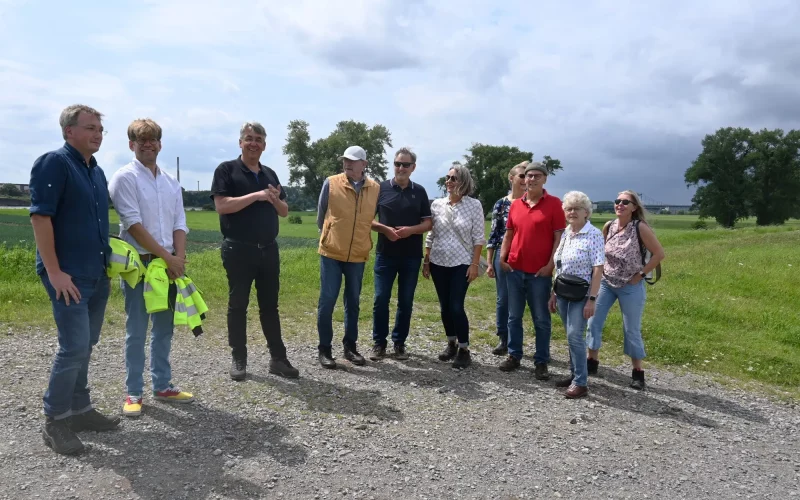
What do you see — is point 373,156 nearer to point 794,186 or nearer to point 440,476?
point 794,186

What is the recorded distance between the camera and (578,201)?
5.61 m

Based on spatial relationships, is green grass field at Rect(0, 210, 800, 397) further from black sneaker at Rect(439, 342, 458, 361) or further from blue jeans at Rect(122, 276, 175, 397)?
blue jeans at Rect(122, 276, 175, 397)

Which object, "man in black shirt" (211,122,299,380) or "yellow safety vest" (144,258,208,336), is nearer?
"yellow safety vest" (144,258,208,336)

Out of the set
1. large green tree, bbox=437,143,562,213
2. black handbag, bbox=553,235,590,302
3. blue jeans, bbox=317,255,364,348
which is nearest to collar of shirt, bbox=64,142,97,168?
blue jeans, bbox=317,255,364,348

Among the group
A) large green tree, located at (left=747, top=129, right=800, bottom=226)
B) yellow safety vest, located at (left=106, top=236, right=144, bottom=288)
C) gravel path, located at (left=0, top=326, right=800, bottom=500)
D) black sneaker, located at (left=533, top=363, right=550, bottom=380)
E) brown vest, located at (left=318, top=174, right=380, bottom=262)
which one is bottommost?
gravel path, located at (left=0, top=326, right=800, bottom=500)

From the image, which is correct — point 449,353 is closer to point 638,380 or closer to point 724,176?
point 638,380

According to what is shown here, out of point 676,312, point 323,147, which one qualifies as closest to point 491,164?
point 323,147

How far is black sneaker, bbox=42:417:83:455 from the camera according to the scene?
3893 mm

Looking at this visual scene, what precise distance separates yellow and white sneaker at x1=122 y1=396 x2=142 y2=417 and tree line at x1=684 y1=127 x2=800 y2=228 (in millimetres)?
62766

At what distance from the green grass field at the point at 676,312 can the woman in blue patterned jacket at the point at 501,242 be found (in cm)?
42

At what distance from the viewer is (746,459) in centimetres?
445

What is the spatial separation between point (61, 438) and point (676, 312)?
10.0m

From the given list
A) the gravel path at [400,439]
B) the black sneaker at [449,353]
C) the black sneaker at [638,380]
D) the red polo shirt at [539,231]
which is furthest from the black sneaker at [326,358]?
the black sneaker at [638,380]

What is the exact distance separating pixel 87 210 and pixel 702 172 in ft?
223
